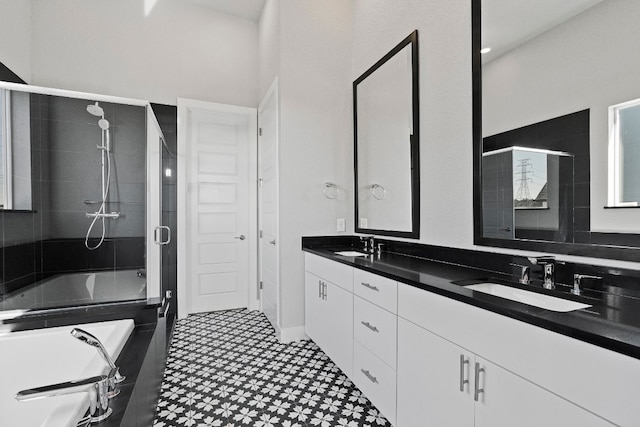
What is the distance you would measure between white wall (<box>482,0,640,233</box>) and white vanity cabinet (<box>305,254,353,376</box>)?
1294mm

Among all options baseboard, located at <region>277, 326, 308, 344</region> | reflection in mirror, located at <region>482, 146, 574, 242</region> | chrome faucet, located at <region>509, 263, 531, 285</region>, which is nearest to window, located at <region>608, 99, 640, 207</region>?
reflection in mirror, located at <region>482, 146, 574, 242</region>

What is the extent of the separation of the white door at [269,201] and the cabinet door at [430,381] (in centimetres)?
166

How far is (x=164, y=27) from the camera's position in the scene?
3482 millimetres

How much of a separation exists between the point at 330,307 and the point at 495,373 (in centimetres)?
139

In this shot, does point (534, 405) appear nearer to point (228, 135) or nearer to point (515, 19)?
point (515, 19)

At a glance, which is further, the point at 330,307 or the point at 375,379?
the point at 330,307

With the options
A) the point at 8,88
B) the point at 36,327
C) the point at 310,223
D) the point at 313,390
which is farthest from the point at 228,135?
the point at 313,390

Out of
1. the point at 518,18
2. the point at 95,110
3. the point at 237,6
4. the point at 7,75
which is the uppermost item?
the point at 237,6

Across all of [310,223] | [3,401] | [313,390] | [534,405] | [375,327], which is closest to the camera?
[534,405]

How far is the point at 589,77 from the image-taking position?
1.26 metres

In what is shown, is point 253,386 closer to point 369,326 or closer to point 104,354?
point 369,326

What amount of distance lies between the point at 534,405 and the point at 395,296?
721 mm

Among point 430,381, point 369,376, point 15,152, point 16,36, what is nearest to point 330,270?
point 369,376

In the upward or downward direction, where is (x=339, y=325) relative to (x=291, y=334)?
upward
